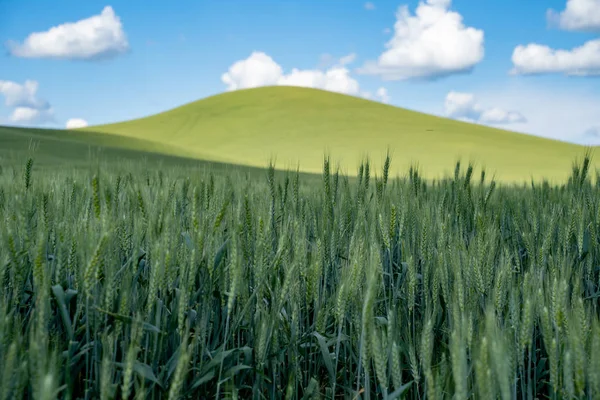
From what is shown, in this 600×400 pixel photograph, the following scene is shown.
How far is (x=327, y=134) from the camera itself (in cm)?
3603

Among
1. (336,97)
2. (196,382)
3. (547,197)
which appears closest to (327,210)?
(196,382)

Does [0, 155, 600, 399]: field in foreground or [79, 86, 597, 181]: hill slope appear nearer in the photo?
[0, 155, 600, 399]: field in foreground

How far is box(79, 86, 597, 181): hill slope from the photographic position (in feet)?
94.9

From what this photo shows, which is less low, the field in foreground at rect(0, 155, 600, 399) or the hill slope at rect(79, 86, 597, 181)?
the hill slope at rect(79, 86, 597, 181)

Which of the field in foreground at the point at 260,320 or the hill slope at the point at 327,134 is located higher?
the hill slope at the point at 327,134

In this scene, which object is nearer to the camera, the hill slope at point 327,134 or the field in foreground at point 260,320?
the field in foreground at point 260,320

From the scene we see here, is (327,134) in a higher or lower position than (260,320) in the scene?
higher

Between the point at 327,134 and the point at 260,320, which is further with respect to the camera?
the point at 327,134

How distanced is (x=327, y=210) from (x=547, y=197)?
2.08 meters

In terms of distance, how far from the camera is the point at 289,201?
2668 millimetres

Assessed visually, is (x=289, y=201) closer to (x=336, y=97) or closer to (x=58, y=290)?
(x=58, y=290)

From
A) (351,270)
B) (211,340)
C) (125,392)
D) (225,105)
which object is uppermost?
(225,105)

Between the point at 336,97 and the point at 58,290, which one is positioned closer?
the point at 58,290

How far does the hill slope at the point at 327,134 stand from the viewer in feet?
94.9
